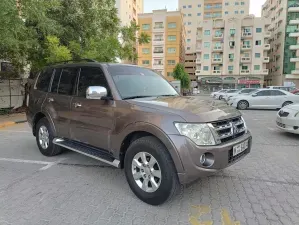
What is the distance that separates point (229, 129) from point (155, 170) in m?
1.13

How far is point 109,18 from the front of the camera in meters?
13.3

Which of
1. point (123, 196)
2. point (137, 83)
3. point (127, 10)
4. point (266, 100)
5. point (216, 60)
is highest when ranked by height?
point (127, 10)

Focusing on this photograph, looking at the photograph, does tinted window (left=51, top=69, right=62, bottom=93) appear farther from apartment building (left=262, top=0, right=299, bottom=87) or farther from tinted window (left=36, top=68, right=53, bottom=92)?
apartment building (left=262, top=0, right=299, bottom=87)

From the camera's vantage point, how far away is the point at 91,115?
3.80 metres

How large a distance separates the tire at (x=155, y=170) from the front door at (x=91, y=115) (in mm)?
575

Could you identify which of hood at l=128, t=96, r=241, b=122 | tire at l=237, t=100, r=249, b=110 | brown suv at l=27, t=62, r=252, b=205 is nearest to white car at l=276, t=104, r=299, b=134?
brown suv at l=27, t=62, r=252, b=205

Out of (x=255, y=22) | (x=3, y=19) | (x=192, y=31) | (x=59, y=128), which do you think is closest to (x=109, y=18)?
(x=3, y=19)

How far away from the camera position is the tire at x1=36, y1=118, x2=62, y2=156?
481 cm

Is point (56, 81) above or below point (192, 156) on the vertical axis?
above

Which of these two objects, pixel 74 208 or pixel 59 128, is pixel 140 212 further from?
pixel 59 128

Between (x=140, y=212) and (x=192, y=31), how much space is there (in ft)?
309

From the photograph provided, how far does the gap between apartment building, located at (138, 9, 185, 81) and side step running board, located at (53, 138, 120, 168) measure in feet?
192

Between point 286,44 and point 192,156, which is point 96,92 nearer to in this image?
point 192,156

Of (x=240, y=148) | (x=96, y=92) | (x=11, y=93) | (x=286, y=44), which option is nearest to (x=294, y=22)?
(x=286, y=44)
